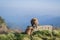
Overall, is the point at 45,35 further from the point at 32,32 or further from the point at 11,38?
the point at 11,38

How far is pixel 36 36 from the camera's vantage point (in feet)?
12.3

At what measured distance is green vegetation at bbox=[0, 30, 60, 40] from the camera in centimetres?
364

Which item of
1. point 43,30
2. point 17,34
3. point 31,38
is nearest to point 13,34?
point 17,34

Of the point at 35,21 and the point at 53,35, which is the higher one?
the point at 35,21

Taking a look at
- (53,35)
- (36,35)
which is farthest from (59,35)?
(36,35)

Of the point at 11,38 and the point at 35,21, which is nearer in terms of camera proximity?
the point at 11,38

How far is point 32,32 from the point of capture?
3854mm

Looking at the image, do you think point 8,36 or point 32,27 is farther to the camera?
point 32,27

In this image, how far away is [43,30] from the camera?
3889 mm

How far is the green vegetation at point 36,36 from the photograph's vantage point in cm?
364

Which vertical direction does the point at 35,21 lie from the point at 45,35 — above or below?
above

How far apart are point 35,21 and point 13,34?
0.48m

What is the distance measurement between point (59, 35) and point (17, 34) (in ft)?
2.55

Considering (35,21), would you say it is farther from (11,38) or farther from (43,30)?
(11,38)
